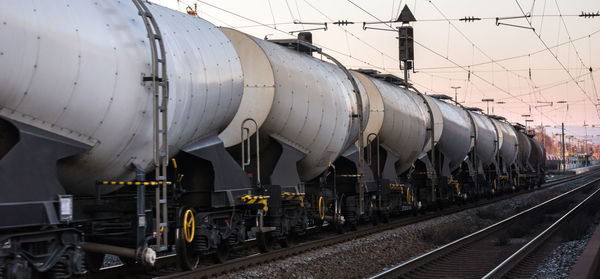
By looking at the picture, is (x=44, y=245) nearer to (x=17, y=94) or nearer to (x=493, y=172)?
(x=17, y=94)

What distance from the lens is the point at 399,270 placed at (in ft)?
38.7

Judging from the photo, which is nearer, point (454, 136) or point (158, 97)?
point (158, 97)

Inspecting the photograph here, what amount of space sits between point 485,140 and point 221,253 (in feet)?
81.6

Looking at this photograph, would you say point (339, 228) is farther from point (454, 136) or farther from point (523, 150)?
point (523, 150)

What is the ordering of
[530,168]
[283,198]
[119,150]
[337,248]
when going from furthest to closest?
1. [530,168]
2. [337,248]
3. [283,198]
4. [119,150]

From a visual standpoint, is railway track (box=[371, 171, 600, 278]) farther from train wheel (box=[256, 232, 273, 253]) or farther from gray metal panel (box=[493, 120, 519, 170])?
gray metal panel (box=[493, 120, 519, 170])

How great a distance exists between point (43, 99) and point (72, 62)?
0.56m

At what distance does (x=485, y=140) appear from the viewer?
1355 inches

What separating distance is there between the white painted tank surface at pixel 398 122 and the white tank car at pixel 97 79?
10.2 meters

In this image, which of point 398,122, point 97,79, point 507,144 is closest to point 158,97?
point 97,79

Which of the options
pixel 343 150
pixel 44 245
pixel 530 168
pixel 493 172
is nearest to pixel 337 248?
pixel 343 150

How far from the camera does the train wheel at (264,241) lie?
45.2ft

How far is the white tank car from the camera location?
23.2ft

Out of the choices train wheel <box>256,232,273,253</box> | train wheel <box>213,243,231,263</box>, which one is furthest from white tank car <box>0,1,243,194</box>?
train wheel <box>256,232,273,253</box>
